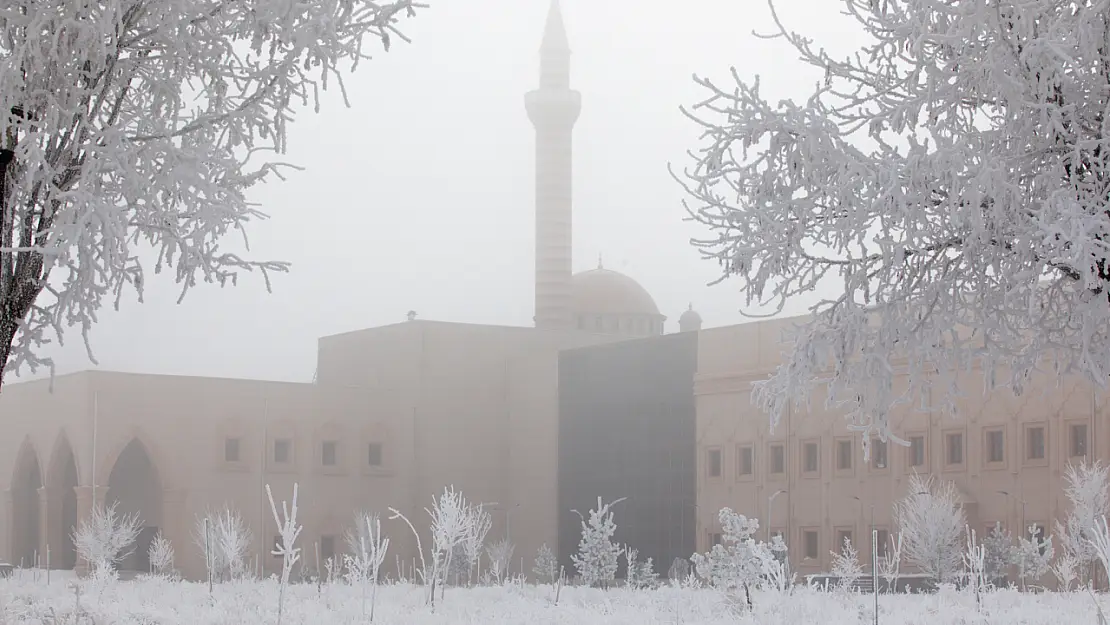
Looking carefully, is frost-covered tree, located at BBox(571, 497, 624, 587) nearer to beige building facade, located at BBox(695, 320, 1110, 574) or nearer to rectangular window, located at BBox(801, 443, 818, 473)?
beige building facade, located at BBox(695, 320, 1110, 574)

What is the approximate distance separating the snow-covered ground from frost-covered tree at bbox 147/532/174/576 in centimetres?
1596

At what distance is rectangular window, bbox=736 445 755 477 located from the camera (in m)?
44.5

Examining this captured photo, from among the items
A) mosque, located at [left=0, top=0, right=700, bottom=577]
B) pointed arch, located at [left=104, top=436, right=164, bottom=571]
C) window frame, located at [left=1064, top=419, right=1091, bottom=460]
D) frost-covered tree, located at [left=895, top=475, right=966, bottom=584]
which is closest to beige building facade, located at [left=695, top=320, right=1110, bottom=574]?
window frame, located at [left=1064, top=419, right=1091, bottom=460]

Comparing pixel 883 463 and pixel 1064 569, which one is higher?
pixel 883 463

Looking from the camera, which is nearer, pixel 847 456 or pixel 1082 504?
pixel 1082 504

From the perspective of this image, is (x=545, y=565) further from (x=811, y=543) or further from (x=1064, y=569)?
(x=1064, y=569)

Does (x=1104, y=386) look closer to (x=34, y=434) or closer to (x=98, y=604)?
(x=98, y=604)

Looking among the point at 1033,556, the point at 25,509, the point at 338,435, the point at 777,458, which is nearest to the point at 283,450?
the point at 338,435

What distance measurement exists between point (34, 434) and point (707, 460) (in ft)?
81.0

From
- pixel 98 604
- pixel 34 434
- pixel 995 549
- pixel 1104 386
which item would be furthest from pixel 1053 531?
pixel 34 434

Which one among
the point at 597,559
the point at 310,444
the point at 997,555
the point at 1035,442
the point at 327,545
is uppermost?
the point at 310,444

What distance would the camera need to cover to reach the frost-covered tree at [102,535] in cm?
4041

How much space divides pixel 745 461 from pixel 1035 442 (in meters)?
10.3

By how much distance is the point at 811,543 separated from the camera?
42250 millimetres
